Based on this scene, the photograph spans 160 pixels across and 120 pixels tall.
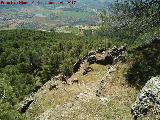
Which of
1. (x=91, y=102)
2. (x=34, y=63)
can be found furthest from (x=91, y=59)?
(x=34, y=63)

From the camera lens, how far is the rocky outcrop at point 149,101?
35.8m

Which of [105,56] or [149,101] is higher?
[149,101]

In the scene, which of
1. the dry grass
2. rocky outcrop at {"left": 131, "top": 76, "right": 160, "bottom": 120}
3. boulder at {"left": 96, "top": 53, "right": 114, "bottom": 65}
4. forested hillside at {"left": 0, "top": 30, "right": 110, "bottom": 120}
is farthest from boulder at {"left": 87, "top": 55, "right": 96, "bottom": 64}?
forested hillside at {"left": 0, "top": 30, "right": 110, "bottom": 120}

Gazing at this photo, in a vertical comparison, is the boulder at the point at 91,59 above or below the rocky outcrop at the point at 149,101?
below

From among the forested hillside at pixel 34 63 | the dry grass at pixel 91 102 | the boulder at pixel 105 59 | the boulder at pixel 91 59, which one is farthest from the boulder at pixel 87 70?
the forested hillside at pixel 34 63

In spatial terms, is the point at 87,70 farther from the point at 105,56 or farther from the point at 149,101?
the point at 149,101

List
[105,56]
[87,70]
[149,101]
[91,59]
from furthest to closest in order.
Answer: [91,59]
[105,56]
[87,70]
[149,101]

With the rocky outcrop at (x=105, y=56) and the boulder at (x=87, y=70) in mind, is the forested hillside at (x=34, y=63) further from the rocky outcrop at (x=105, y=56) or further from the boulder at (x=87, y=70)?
the boulder at (x=87, y=70)

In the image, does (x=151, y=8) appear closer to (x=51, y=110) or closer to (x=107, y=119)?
(x=107, y=119)

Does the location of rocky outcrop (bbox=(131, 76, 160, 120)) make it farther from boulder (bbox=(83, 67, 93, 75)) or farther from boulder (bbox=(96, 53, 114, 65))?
boulder (bbox=(96, 53, 114, 65))

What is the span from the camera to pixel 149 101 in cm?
3688

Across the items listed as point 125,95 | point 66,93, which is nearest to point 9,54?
point 66,93

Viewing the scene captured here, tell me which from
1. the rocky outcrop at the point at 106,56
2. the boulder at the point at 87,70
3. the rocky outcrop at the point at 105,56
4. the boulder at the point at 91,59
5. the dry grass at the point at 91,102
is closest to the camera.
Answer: the dry grass at the point at 91,102

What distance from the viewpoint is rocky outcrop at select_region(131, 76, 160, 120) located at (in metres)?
35.8
